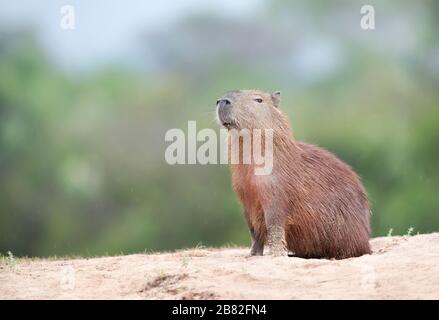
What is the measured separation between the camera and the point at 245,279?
6230mm

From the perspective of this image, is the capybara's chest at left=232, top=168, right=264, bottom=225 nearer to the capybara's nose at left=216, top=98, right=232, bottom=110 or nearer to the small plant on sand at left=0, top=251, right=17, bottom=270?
the capybara's nose at left=216, top=98, right=232, bottom=110

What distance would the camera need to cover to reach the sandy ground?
5.91m

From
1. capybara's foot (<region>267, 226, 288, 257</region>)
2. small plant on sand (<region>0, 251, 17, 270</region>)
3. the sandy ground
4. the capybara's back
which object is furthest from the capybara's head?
small plant on sand (<region>0, 251, 17, 270</region>)

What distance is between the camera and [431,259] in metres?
6.58

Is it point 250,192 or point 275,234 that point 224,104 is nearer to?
point 250,192

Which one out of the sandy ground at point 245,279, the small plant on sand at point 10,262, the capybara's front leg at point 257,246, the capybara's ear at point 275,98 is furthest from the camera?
the capybara's ear at point 275,98

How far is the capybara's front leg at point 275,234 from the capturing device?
7496 mm

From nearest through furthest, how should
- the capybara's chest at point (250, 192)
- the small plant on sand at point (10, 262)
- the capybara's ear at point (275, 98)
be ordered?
the small plant on sand at point (10, 262), the capybara's chest at point (250, 192), the capybara's ear at point (275, 98)

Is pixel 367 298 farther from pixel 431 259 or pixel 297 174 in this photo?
pixel 297 174

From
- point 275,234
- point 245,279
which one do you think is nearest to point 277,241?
point 275,234

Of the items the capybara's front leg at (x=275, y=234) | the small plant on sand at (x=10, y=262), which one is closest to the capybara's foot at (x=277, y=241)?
the capybara's front leg at (x=275, y=234)

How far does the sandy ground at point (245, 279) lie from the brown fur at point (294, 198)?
0.51 metres

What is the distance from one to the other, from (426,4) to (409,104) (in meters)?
2.65

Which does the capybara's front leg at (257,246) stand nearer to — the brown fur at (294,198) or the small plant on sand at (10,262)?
the brown fur at (294,198)
